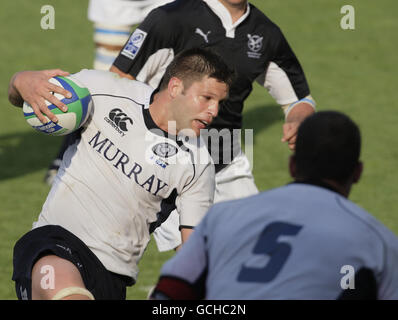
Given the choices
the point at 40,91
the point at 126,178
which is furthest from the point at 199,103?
the point at 40,91

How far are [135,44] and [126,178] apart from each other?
1538 millimetres

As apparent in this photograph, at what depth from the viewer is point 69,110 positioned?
5.25 m

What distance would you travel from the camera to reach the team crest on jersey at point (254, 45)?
688 cm

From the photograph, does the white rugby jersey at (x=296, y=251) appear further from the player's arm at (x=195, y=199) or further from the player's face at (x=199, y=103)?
the player's face at (x=199, y=103)

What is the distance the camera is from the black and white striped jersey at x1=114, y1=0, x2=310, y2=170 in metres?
6.59

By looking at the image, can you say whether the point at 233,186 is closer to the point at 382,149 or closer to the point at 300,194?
the point at 300,194

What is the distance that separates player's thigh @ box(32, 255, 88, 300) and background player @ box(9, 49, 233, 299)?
0.30ft

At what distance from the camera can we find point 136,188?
5.39m

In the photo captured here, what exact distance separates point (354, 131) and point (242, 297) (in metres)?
0.84

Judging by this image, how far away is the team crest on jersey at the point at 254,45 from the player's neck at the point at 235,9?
176 mm

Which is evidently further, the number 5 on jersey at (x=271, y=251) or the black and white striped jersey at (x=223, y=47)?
the black and white striped jersey at (x=223, y=47)

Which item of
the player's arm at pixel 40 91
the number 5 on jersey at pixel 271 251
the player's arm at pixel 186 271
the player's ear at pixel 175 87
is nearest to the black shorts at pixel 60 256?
the player's arm at pixel 40 91

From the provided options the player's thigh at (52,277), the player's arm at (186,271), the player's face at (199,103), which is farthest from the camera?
the player's face at (199,103)

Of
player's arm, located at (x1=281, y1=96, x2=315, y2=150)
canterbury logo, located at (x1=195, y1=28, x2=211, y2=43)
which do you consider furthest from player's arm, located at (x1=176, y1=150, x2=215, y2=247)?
canterbury logo, located at (x1=195, y1=28, x2=211, y2=43)
